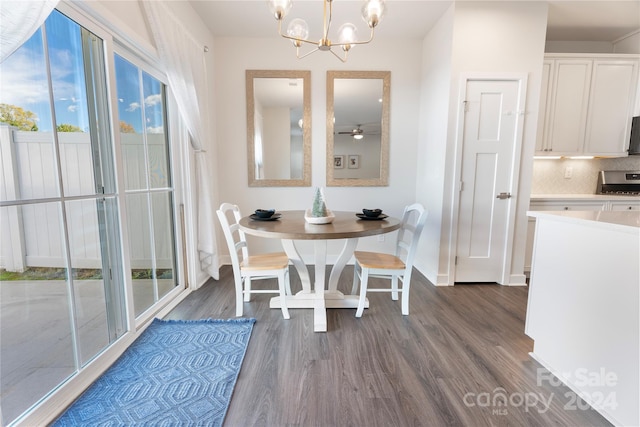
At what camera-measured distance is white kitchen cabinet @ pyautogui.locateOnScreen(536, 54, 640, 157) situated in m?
2.89

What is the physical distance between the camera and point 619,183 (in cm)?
322

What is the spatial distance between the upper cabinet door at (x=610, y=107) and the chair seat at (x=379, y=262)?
2750 millimetres

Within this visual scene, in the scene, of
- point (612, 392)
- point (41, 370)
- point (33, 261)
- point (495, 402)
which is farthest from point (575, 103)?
point (41, 370)

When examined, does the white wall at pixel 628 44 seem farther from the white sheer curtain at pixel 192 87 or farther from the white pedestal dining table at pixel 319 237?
the white sheer curtain at pixel 192 87

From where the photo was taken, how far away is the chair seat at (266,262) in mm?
2082

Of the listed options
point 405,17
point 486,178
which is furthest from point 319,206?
point 405,17

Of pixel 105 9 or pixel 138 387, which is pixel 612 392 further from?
pixel 105 9

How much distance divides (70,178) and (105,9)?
100 centimetres

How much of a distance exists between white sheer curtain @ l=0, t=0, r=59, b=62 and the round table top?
51.3 inches

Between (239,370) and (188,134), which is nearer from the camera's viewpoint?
(239,370)

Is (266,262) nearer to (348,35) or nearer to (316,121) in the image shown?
(348,35)

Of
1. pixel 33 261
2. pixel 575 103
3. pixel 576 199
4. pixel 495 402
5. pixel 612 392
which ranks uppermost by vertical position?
pixel 575 103

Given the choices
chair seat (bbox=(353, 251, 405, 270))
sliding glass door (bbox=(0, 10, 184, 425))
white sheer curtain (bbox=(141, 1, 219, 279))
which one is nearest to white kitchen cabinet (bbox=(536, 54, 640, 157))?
chair seat (bbox=(353, 251, 405, 270))

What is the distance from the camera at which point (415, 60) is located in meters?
3.30
